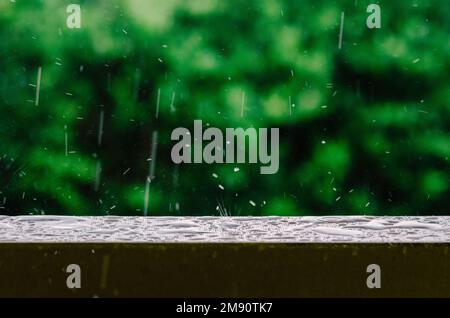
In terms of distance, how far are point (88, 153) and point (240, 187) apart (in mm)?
557

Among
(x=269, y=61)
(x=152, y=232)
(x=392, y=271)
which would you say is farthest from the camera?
(x=269, y=61)

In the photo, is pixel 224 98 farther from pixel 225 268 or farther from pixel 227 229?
pixel 225 268

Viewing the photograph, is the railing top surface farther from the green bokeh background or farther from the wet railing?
the green bokeh background

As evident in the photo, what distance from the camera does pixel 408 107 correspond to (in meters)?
2.70

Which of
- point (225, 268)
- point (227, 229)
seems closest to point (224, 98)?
point (227, 229)

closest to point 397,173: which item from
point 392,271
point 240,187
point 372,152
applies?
point 372,152

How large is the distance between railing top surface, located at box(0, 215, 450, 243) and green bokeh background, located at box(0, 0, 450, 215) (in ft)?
0.53

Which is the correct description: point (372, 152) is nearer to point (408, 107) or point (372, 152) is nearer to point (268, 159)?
point (408, 107)

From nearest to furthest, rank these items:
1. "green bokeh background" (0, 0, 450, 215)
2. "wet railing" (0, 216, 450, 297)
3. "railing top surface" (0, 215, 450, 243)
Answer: "wet railing" (0, 216, 450, 297) < "railing top surface" (0, 215, 450, 243) < "green bokeh background" (0, 0, 450, 215)

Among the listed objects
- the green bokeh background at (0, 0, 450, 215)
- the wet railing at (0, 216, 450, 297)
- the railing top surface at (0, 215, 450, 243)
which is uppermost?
the green bokeh background at (0, 0, 450, 215)

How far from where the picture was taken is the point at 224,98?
270 centimetres

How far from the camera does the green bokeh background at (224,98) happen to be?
269 cm

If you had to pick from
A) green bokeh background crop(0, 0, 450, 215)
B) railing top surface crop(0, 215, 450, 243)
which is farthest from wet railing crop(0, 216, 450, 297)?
green bokeh background crop(0, 0, 450, 215)

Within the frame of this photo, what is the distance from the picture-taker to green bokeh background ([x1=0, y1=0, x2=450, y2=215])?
8.82 ft
